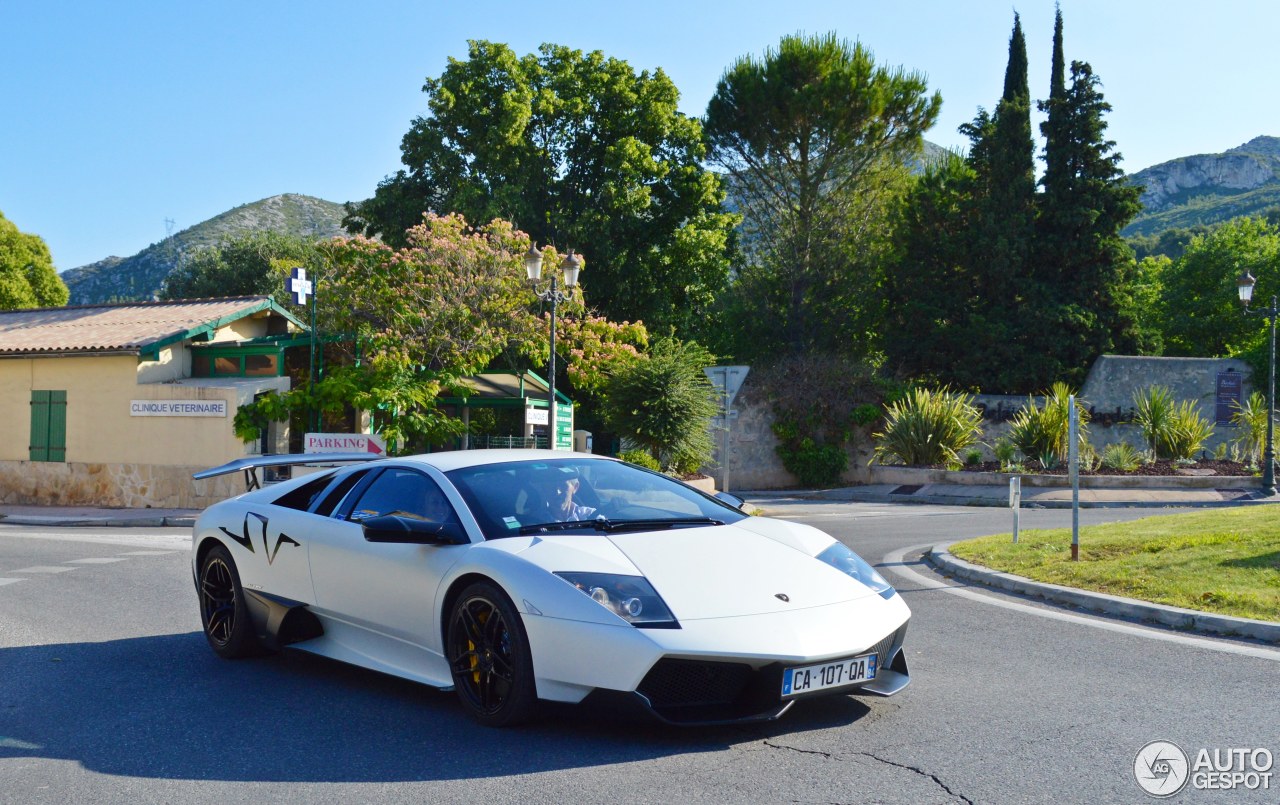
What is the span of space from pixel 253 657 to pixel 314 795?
9.55 ft

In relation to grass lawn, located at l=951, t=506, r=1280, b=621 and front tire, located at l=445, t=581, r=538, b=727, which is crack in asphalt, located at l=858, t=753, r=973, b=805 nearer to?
front tire, located at l=445, t=581, r=538, b=727

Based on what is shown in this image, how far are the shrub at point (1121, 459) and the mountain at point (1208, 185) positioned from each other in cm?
13285

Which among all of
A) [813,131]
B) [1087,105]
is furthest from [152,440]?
[1087,105]

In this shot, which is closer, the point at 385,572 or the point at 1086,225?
the point at 385,572

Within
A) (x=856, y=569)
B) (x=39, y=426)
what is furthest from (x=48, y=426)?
(x=856, y=569)

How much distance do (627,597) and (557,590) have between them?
0.31m

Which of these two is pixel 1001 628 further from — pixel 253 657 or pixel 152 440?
pixel 152 440

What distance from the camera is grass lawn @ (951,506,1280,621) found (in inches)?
320

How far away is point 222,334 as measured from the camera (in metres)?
24.7

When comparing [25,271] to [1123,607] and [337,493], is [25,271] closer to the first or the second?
[337,493]

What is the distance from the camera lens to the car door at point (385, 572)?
211 inches

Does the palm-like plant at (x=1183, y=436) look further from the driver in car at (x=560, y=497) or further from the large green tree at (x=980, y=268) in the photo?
the driver in car at (x=560, y=497)

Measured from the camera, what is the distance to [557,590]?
15.4 ft

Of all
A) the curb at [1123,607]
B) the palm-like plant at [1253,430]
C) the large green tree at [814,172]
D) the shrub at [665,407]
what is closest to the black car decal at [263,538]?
the curb at [1123,607]
